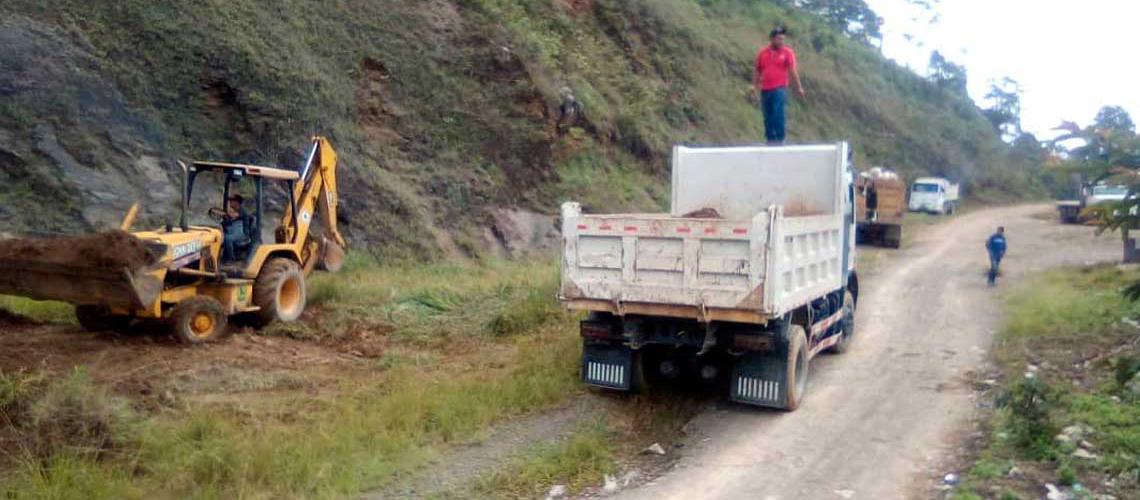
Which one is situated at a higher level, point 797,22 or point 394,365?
point 797,22

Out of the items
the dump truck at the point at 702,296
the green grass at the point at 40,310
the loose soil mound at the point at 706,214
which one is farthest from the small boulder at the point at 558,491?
the green grass at the point at 40,310

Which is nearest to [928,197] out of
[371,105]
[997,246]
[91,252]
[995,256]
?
[997,246]

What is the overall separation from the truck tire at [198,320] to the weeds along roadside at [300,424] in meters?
0.96

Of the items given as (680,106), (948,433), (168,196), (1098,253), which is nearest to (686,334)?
(948,433)

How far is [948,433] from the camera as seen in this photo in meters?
8.94

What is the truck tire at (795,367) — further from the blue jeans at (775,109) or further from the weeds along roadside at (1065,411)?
the blue jeans at (775,109)

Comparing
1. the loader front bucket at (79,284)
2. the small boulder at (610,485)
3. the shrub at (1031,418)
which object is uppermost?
the loader front bucket at (79,284)

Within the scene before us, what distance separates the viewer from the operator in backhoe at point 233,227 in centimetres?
1227

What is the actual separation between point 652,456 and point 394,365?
373cm

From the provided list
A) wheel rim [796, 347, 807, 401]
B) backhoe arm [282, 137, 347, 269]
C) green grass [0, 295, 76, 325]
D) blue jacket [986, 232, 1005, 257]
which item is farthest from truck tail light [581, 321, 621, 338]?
→ blue jacket [986, 232, 1005, 257]

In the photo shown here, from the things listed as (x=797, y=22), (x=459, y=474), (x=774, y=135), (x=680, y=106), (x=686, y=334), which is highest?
(x=797, y=22)

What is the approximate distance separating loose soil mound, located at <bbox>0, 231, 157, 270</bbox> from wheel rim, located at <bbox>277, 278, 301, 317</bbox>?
8.14ft

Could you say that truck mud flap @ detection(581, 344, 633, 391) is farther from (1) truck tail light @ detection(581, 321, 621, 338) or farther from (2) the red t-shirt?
(2) the red t-shirt

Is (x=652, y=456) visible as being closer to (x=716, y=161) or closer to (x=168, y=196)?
(x=716, y=161)
